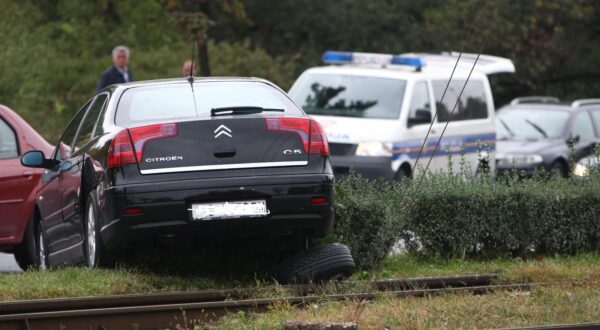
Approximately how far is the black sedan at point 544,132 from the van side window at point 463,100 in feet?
5.29

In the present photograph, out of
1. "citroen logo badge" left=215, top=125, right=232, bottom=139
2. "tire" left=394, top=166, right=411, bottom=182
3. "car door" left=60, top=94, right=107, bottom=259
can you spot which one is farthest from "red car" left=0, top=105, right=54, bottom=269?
"tire" left=394, top=166, right=411, bottom=182

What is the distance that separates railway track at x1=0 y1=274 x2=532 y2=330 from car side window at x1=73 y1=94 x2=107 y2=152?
1.90 metres

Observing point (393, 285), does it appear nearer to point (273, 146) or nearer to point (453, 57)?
point (273, 146)

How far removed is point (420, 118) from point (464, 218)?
7.81 meters

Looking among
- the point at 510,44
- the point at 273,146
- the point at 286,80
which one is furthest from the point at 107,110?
the point at 510,44

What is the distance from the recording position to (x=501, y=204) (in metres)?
11.8

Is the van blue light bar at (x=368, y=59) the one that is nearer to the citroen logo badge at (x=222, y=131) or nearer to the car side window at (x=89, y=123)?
the car side window at (x=89, y=123)

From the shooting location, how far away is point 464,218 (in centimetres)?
1164

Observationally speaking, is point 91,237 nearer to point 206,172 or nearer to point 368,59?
point 206,172

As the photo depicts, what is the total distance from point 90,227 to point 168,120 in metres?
1.15

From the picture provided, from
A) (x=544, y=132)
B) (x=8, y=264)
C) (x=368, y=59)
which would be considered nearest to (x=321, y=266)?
(x=8, y=264)

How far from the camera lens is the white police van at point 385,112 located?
18.8 metres

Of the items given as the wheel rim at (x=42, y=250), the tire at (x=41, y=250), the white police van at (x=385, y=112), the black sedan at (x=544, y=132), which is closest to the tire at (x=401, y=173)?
the white police van at (x=385, y=112)

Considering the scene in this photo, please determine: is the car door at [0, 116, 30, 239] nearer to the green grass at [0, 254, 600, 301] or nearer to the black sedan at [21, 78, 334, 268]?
the green grass at [0, 254, 600, 301]
